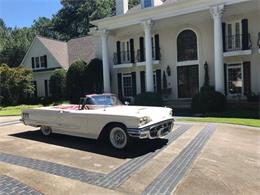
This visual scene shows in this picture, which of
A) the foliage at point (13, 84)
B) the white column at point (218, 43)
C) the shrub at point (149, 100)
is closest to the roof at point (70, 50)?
the foliage at point (13, 84)

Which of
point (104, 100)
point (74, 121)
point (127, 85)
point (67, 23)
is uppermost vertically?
point (67, 23)

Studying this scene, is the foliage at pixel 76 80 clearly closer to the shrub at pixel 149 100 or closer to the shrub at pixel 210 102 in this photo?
the shrub at pixel 149 100

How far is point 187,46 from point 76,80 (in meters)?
9.65

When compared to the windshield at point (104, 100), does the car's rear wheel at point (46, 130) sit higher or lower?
lower

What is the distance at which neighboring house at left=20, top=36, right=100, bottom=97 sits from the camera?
3186 cm

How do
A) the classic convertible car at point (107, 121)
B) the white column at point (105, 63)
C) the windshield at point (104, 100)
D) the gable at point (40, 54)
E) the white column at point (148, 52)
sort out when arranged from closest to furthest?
the classic convertible car at point (107, 121), the windshield at point (104, 100), the white column at point (148, 52), the white column at point (105, 63), the gable at point (40, 54)

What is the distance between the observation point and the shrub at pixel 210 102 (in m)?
17.6

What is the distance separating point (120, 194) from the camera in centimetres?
501

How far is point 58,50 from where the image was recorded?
1299 inches

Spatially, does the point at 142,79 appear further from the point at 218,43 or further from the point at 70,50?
the point at 70,50

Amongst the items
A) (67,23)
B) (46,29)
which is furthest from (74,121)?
(46,29)

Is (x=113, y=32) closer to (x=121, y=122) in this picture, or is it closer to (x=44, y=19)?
(x=121, y=122)

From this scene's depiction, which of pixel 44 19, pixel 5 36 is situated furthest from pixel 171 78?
pixel 44 19

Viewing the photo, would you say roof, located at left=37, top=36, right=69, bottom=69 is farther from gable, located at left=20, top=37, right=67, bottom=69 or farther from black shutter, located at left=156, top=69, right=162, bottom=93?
black shutter, located at left=156, top=69, right=162, bottom=93
